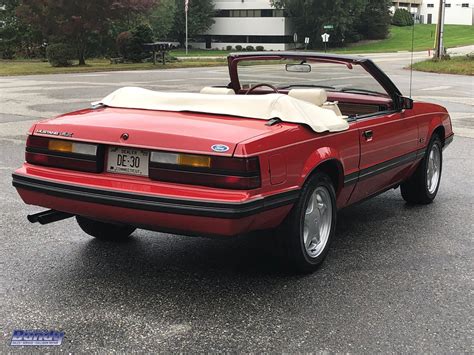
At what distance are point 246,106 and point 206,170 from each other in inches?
26.9

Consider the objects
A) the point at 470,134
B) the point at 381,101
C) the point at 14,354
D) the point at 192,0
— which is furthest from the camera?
the point at 192,0

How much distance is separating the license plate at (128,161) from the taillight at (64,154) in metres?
Answer: 0.07

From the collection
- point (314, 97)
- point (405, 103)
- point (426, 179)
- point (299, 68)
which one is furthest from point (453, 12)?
point (314, 97)

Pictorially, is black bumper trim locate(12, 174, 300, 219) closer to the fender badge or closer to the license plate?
the license plate

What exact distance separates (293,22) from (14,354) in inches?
3303

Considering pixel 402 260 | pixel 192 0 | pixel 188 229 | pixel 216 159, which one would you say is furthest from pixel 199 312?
pixel 192 0

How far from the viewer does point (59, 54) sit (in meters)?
34.1

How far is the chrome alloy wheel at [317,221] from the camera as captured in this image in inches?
165

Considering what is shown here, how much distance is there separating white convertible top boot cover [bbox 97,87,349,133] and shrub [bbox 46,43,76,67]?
3134 centimetres

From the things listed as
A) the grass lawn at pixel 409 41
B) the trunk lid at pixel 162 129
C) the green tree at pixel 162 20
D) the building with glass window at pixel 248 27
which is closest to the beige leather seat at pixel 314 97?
the trunk lid at pixel 162 129

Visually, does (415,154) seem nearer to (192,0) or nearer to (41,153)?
(41,153)

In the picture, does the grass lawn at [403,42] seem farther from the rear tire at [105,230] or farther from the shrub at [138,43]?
the rear tire at [105,230]

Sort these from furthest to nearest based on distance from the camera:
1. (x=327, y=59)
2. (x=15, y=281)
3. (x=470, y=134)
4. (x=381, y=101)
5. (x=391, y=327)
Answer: (x=470, y=134), (x=381, y=101), (x=327, y=59), (x=15, y=281), (x=391, y=327)

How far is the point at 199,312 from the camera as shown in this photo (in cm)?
362
